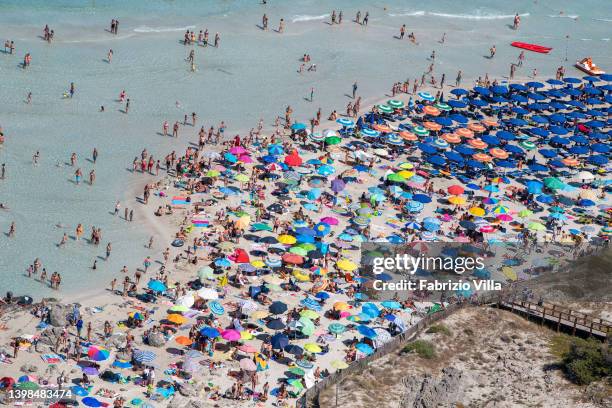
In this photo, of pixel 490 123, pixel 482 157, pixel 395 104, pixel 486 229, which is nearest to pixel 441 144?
pixel 482 157

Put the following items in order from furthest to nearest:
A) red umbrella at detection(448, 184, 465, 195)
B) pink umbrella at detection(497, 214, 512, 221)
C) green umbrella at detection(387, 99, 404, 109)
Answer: green umbrella at detection(387, 99, 404, 109) → red umbrella at detection(448, 184, 465, 195) → pink umbrella at detection(497, 214, 512, 221)

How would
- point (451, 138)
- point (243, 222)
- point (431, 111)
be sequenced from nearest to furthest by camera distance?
point (243, 222) → point (451, 138) → point (431, 111)

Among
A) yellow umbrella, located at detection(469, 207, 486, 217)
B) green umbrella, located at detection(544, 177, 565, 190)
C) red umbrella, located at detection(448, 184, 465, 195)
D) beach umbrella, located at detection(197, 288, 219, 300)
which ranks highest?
green umbrella, located at detection(544, 177, 565, 190)

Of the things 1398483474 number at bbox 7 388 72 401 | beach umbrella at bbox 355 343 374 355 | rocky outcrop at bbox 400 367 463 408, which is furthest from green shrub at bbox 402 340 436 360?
1398483474 number at bbox 7 388 72 401

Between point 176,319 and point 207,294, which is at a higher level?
point 207,294

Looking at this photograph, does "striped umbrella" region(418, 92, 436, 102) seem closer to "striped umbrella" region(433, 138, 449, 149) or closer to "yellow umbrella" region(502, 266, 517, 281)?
"striped umbrella" region(433, 138, 449, 149)

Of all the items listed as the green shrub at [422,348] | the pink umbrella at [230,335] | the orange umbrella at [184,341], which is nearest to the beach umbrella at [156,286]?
the orange umbrella at [184,341]

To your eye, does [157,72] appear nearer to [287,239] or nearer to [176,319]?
[287,239]
